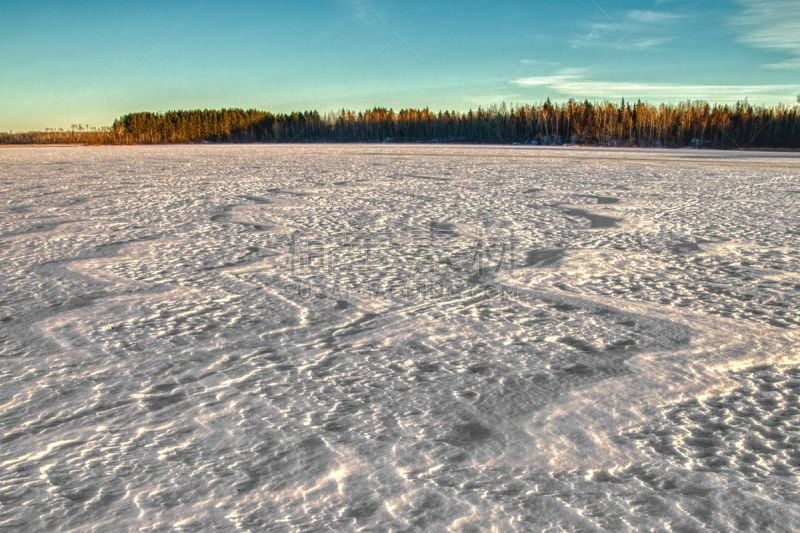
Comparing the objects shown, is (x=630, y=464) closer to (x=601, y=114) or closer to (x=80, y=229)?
(x=80, y=229)

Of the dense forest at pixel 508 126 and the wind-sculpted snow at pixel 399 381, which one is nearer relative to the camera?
the wind-sculpted snow at pixel 399 381

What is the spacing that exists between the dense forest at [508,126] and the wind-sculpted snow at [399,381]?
52.2m

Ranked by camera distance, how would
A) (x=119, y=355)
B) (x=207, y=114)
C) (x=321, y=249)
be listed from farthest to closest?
(x=207, y=114)
(x=321, y=249)
(x=119, y=355)

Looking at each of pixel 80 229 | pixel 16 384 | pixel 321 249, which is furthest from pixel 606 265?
pixel 80 229

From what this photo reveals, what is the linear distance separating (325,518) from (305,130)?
285ft

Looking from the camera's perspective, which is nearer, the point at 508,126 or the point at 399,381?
the point at 399,381

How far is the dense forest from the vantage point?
5203cm

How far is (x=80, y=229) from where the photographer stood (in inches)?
229

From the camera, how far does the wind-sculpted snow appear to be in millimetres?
1582

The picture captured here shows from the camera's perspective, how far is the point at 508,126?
6669cm

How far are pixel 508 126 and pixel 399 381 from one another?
2637 inches

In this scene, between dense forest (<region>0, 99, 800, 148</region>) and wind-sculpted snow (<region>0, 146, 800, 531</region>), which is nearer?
wind-sculpted snow (<region>0, 146, 800, 531</region>)

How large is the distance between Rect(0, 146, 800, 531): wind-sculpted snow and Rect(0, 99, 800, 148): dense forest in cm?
5215

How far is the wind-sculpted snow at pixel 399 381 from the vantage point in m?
1.58
